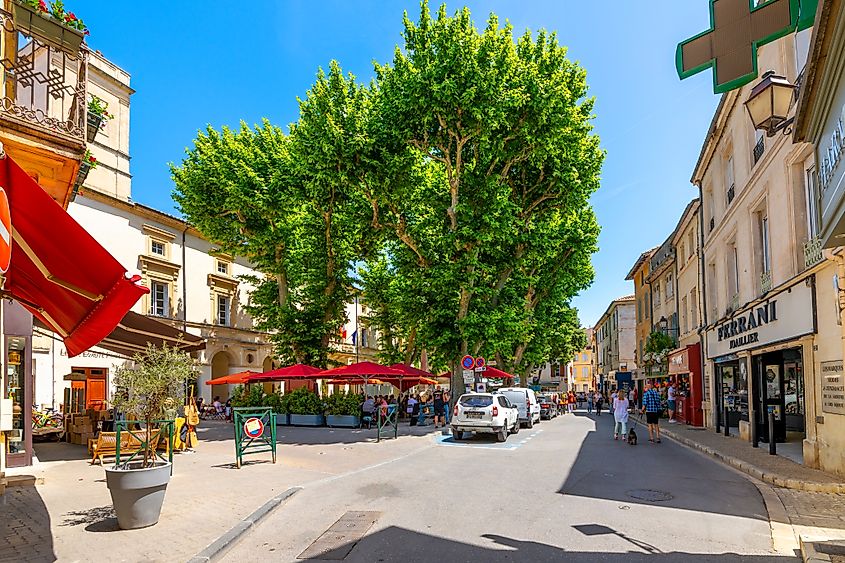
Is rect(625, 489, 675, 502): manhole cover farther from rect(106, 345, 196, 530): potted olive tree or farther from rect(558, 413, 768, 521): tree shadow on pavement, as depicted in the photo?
rect(106, 345, 196, 530): potted olive tree

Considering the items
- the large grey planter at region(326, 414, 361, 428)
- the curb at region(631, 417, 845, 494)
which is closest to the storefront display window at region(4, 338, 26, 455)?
the large grey planter at region(326, 414, 361, 428)

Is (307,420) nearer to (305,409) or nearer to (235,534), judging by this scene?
(305,409)

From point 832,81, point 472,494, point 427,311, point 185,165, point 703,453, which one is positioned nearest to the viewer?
point 832,81

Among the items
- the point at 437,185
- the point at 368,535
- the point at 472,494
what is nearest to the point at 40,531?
the point at 368,535

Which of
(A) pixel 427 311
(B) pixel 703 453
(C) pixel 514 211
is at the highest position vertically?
(C) pixel 514 211

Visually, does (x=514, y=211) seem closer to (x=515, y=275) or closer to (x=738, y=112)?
(x=515, y=275)

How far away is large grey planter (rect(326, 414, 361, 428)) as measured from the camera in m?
25.9

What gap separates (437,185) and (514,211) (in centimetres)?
328

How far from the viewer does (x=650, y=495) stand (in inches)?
416

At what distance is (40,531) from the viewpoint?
8031mm

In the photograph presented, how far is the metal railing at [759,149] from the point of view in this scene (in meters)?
17.0

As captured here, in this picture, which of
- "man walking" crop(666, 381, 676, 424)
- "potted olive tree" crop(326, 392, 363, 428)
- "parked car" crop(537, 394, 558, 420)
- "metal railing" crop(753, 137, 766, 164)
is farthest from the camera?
"parked car" crop(537, 394, 558, 420)

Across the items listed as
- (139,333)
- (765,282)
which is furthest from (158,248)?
(765,282)

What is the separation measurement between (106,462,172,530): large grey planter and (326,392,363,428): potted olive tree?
1793cm
